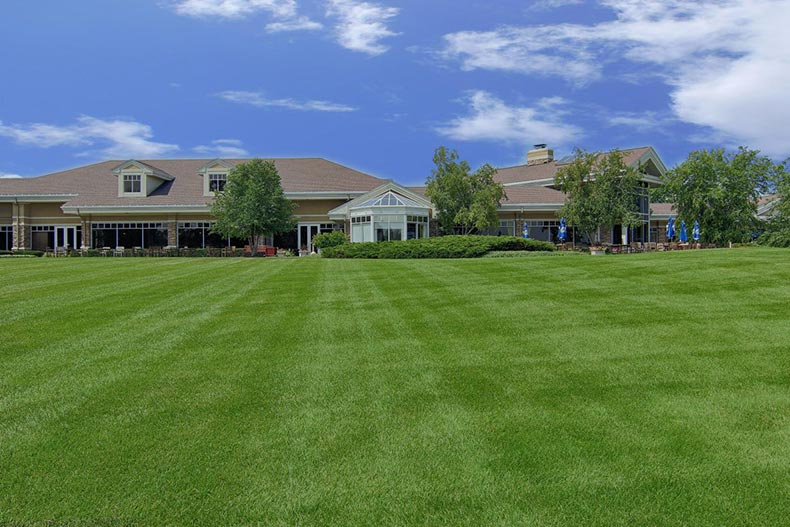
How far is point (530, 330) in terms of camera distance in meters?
→ 8.42

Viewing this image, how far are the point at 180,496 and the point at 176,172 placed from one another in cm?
4550

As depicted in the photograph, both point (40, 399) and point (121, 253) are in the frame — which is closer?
point (40, 399)

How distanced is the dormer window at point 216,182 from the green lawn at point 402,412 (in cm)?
3233

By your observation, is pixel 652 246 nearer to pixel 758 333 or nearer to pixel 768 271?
pixel 768 271

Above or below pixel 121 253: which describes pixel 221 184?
above

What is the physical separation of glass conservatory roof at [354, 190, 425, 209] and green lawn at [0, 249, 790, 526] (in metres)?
25.6

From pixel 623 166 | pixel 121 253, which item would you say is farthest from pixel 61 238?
pixel 623 166

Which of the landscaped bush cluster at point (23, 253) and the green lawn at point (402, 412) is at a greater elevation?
the landscaped bush cluster at point (23, 253)

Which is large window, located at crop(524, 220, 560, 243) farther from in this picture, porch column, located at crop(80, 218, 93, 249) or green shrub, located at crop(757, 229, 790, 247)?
porch column, located at crop(80, 218, 93, 249)

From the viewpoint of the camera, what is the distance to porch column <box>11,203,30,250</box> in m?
41.5

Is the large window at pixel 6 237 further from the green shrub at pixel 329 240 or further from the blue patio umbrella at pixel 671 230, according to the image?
the blue patio umbrella at pixel 671 230

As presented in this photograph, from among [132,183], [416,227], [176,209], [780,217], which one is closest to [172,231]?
[176,209]

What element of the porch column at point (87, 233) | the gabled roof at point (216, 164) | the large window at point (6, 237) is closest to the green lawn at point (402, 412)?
the gabled roof at point (216, 164)

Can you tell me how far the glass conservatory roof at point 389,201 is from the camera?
35969mm
